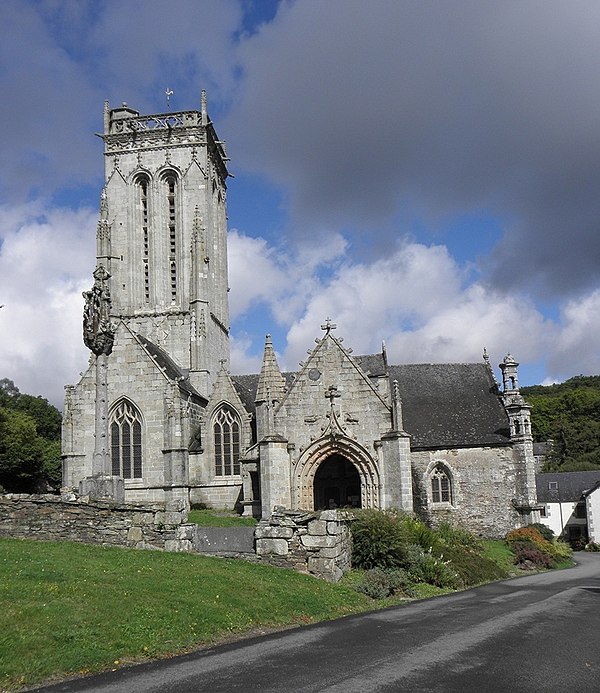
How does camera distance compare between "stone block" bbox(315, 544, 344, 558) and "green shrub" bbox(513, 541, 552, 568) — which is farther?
"green shrub" bbox(513, 541, 552, 568)

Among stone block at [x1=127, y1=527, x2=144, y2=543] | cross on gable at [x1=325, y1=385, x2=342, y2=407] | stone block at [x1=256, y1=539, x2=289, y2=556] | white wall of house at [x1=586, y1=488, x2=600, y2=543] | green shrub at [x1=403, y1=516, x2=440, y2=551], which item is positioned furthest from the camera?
white wall of house at [x1=586, y1=488, x2=600, y2=543]

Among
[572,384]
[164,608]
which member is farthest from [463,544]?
[572,384]

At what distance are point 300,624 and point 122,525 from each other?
7094 millimetres

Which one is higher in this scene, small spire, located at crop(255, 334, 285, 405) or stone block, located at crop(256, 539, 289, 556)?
small spire, located at crop(255, 334, 285, 405)

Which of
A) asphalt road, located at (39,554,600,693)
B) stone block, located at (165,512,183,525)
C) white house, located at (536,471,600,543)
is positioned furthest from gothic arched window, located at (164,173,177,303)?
white house, located at (536,471,600,543)

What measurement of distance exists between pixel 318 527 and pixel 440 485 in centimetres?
1738

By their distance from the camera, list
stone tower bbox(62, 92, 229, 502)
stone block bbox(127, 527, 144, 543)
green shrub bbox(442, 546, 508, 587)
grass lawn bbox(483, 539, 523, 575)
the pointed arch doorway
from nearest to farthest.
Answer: stone block bbox(127, 527, 144, 543) < green shrub bbox(442, 546, 508, 587) < grass lawn bbox(483, 539, 523, 575) < the pointed arch doorway < stone tower bbox(62, 92, 229, 502)

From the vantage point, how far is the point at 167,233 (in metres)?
45.7

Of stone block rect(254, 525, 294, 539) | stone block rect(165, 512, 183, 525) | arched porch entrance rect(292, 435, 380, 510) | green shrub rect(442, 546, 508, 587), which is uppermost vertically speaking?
arched porch entrance rect(292, 435, 380, 510)

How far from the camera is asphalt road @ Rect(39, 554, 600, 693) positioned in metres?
7.96

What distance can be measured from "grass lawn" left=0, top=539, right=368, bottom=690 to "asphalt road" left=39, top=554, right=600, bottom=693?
52 centimetres

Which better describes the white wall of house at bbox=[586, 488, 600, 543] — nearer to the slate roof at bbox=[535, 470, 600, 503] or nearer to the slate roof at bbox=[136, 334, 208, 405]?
the slate roof at bbox=[535, 470, 600, 503]

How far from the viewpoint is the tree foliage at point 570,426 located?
78.7 meters

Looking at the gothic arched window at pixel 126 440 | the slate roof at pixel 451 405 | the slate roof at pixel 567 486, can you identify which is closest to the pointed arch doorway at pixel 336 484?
the slate roof at pixel 451 405
